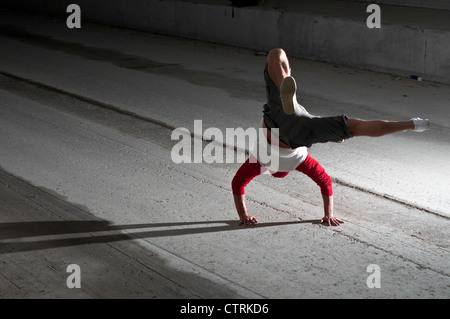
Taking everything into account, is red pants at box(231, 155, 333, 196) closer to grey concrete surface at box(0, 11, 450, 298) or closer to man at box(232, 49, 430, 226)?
man at box(232, 49, 430, 226)

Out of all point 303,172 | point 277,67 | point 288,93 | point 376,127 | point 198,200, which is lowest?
point 198,200

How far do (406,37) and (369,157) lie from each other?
4514mm

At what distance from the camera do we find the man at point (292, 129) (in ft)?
14.4

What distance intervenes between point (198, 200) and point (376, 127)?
2.17 metres

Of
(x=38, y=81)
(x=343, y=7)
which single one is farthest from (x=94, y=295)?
(x=343, y=7)

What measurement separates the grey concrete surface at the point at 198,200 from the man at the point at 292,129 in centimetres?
41

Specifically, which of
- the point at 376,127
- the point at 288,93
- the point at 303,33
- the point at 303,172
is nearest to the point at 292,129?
the point at 288,93

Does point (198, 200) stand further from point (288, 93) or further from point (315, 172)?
point (288, 93)

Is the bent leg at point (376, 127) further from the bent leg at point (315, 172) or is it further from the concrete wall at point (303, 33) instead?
the concrete wall at point (303, 33)

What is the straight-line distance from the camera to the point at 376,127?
14.2 ft

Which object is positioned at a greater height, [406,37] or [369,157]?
[406,37]

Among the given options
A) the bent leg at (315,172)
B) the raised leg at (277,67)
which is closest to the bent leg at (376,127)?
the raised leg at (277,67)

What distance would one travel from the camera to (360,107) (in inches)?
368
